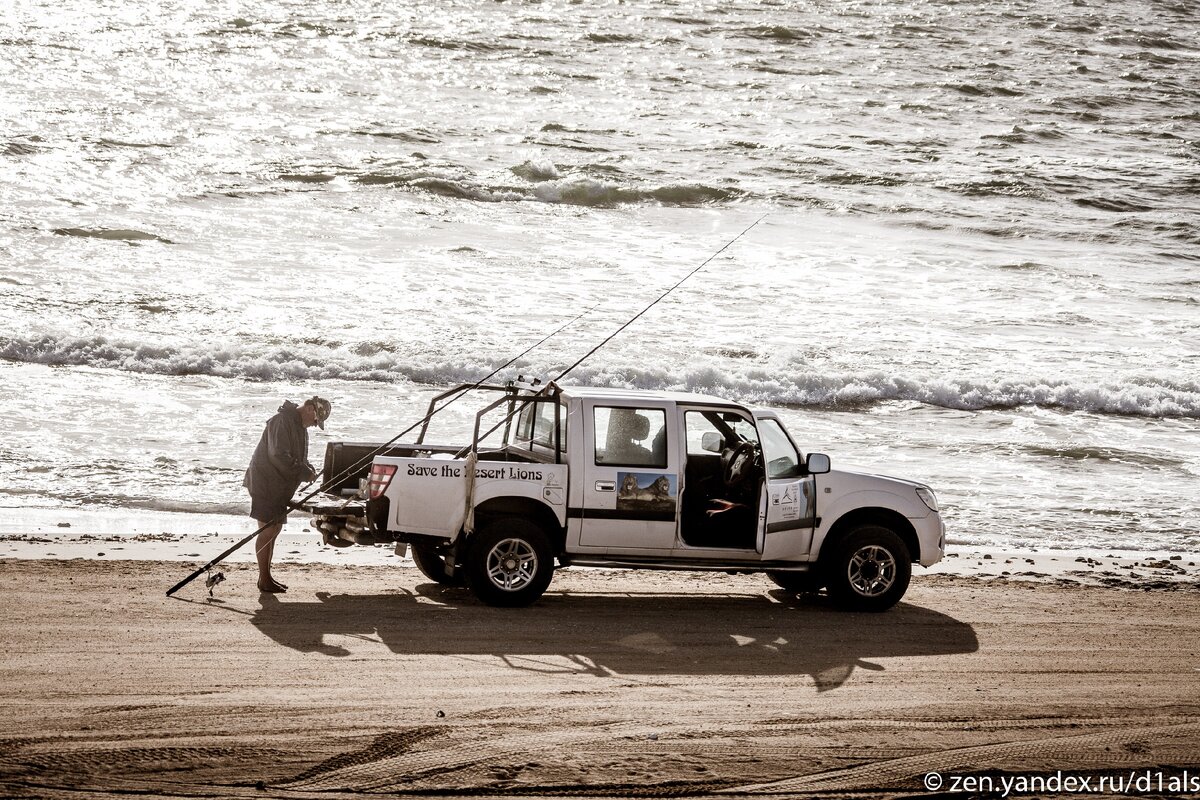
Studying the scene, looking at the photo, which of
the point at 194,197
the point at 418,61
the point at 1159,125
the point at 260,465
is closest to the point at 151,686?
the point at 260,465

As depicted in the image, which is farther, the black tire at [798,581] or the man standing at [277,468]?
the black tire at [798,581]

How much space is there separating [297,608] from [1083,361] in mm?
17259

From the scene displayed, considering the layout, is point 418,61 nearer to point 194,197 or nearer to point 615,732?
point 194,197

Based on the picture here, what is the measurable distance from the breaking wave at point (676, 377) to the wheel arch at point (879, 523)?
9.98 metres

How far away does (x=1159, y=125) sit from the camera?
40.0m

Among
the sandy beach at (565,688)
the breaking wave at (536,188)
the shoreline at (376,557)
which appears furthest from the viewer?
the breaking wave at (536,188)

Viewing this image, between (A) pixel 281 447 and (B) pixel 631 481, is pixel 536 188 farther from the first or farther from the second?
(B) pixel 631 481

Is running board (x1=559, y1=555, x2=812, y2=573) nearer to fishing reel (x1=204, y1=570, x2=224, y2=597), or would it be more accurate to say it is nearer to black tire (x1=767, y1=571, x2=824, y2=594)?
black tire (x1=767, y1=571, x2=824, y2=594)

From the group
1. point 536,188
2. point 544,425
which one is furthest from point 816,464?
point 536,188

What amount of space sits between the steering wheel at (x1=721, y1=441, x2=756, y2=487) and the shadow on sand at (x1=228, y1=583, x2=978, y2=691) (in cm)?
105

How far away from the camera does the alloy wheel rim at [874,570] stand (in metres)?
9.76

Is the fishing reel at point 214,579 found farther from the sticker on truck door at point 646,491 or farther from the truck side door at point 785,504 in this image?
the truck side door at point 785,504

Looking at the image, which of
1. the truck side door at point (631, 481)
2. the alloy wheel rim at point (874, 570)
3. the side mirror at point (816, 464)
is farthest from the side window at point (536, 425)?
the alloy wheel rim at point (874, 570)

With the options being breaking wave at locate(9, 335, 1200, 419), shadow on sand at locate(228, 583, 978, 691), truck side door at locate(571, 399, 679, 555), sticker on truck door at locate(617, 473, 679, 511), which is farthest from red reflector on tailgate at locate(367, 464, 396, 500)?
breaking wave at locate(9, 335, 1200, 419)
